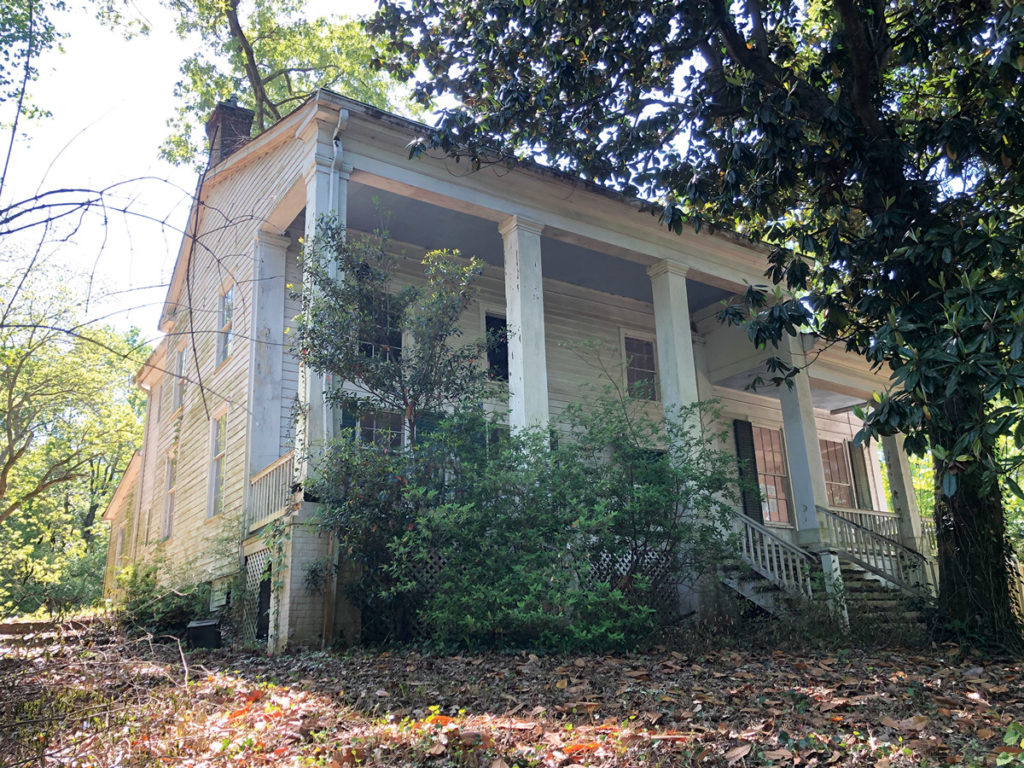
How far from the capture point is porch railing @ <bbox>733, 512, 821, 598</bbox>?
1138cm

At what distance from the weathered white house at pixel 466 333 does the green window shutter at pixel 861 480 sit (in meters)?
2.49

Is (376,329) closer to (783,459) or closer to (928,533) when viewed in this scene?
(783,459)

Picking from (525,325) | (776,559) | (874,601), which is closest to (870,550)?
(874,601)

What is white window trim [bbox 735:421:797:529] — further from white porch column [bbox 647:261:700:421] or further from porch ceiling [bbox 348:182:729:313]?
white porch column [bbox 647:261:700:421]

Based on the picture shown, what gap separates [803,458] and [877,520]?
3.22 meters

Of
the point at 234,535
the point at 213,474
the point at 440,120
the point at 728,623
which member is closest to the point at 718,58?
the point at 440,120

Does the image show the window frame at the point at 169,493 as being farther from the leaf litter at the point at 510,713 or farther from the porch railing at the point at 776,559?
the porch railing at the point at 776,559

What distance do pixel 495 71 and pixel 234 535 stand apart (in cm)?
771

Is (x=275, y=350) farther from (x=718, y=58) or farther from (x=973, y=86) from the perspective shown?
(x=973, y=86)

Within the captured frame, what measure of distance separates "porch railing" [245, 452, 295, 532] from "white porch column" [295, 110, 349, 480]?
350 millimetres

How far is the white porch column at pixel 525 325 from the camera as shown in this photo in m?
10.8

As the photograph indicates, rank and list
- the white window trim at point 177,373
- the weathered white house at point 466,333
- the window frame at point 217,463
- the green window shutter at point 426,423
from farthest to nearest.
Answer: the white window trim at point 177,373
the window frame at point 217,463
the weathered white house at point 466,333
the green window shutter at point 426,423

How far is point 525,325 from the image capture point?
1119 centimetres

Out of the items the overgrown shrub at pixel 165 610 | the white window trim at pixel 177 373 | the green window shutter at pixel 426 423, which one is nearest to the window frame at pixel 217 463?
the overgrown shrub at pixel 165 610
